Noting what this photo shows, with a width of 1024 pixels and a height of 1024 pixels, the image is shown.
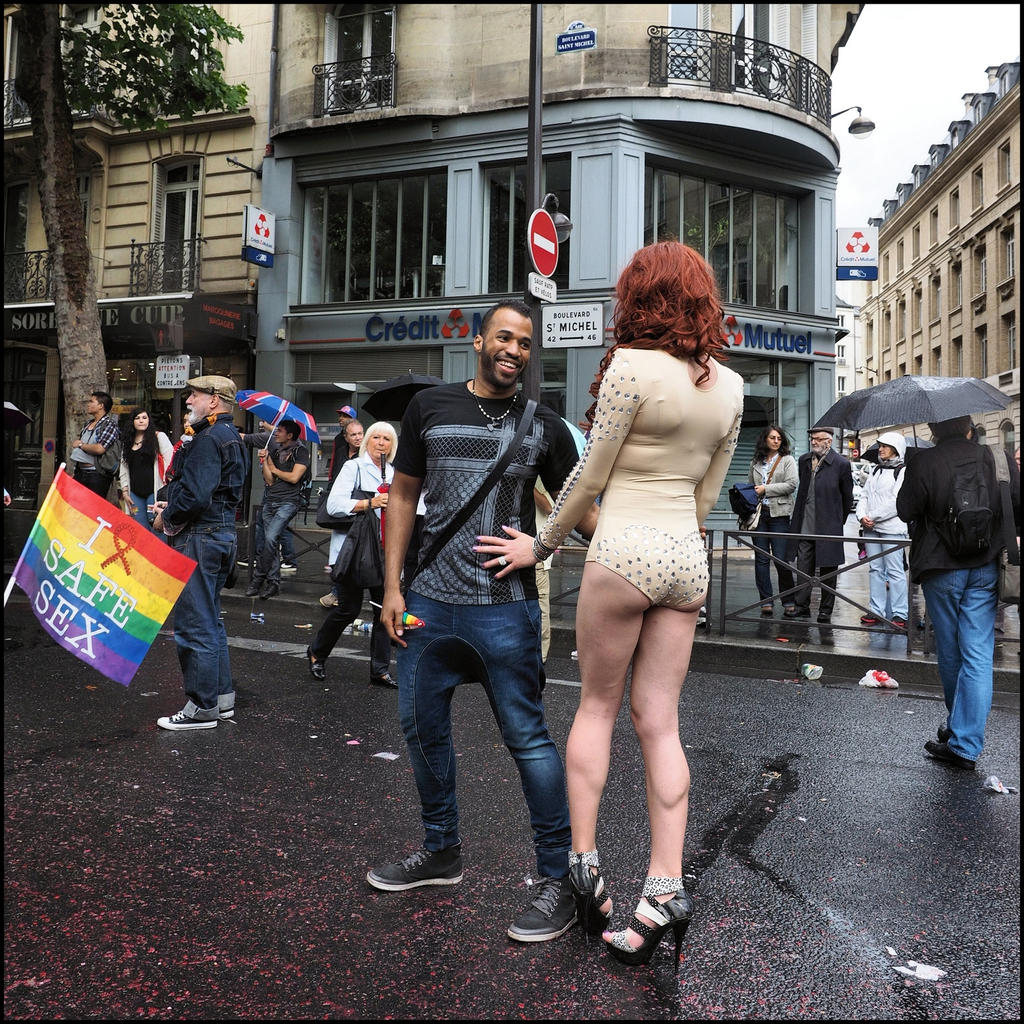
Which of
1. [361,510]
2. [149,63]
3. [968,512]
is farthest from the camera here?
[149,63]

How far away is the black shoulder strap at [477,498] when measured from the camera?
284cm

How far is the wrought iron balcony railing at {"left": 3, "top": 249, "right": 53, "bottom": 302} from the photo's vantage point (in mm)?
21531

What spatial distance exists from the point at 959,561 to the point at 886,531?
17.4 feet

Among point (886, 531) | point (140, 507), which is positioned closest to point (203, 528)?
point (140, 507)

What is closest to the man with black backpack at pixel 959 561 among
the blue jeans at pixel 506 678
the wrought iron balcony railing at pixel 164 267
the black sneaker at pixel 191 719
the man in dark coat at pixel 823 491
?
the blue jeans at pixel 506 678

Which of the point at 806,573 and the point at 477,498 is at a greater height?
the point at 477,498

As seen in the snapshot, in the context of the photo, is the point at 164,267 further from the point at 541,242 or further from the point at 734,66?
the point at 541,242

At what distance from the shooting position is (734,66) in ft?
57.2

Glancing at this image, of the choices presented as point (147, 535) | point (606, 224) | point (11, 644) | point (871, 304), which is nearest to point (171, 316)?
point (606, 224)

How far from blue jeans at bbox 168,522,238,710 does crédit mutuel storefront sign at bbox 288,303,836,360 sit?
13.0 meters

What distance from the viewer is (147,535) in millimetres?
4137

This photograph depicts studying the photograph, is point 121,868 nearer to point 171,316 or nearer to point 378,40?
point 171,316

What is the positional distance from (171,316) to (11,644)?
43.5ft

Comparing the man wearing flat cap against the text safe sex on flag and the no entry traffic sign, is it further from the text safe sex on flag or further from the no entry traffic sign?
the no entry traffic sign
